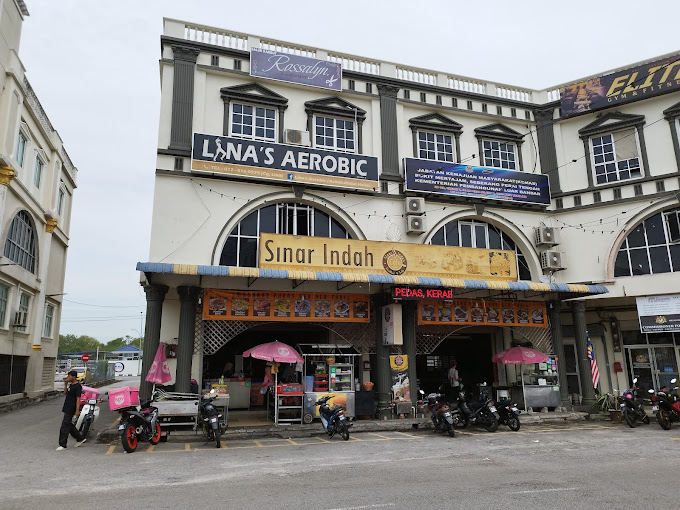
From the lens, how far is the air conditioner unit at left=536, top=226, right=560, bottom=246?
1861cm

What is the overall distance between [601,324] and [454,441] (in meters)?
10.6

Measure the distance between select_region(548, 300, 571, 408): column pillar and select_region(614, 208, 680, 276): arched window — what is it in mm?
3001

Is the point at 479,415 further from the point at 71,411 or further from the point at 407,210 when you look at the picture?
the point at 71,411

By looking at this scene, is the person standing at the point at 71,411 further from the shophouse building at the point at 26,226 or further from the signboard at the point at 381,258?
the shophouse building at the point at 26,226

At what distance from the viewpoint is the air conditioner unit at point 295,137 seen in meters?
16.9

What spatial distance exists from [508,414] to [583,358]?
4.99 m

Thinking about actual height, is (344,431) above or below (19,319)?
below

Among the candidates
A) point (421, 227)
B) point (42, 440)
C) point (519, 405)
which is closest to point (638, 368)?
point (519, 405)

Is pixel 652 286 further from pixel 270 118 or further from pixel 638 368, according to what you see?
pixel 270 118

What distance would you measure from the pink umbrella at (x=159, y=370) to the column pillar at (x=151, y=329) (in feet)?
0.73

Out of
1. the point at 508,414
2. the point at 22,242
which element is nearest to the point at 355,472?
the point at 508,414

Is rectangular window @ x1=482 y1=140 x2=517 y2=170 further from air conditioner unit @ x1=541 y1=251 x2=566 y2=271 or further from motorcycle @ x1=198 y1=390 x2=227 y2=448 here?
motorcycle @ x1=198 y1=390 x2=227 y2=448

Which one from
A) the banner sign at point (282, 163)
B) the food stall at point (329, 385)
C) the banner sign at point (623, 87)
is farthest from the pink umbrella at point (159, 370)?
the banner sign at point (623, 87)

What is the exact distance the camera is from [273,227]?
1653 cm
